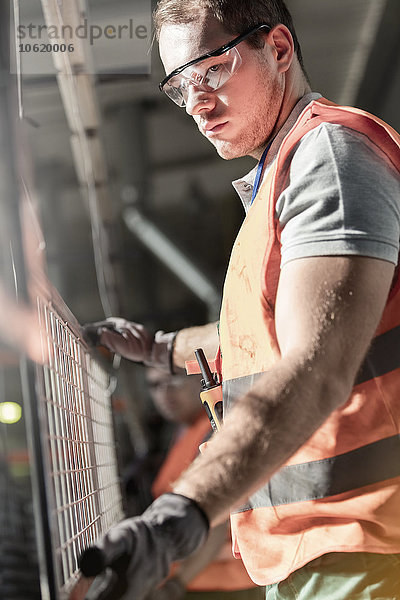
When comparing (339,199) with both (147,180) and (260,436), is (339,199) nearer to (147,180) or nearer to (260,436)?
(260,436)

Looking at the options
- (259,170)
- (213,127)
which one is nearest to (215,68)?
(213,127)

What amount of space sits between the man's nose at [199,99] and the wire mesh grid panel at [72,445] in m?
0.57

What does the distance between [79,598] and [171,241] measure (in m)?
6.47

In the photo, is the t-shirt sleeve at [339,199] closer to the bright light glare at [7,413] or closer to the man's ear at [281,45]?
the man's ear at [281,45]

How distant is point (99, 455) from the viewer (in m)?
1.85

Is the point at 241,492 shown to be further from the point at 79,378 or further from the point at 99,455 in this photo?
the point at 99,455

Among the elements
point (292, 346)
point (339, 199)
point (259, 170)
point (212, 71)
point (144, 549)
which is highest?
point (212, 71)

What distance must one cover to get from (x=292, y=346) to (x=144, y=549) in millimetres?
359

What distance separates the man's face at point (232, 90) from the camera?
55.8 inches

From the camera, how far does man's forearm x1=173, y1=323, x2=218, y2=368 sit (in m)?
1.94

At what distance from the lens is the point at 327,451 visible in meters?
1.12

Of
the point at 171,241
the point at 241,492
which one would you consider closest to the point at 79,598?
the point at 241,492

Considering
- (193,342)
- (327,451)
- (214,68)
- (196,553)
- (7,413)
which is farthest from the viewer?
(7,413)

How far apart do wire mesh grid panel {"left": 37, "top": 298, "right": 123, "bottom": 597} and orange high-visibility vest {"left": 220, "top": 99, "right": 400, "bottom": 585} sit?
0.38 m
